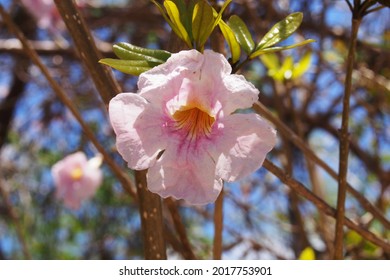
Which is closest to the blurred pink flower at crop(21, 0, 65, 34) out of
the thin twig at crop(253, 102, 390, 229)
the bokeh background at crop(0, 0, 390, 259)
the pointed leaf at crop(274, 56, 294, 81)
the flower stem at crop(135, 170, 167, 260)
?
the bokeh background at crop(0, 0, 390, 259)

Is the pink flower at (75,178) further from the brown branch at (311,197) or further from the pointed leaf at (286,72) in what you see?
the brown branch at (311,197)

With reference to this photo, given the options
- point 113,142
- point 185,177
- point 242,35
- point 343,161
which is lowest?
point 113,142

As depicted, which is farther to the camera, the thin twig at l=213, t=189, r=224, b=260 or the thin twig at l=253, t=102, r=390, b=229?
the thin twig at l=253, t=102, r=390, b=229

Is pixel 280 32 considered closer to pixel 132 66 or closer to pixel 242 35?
pixel 242 35

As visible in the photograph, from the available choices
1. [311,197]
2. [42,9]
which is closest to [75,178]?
[42,9]

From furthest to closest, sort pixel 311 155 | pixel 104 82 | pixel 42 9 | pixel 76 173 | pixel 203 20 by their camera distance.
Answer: pixel 42 9, pixel 76 173, pixel 311 155, pixel 104 82, pixel 203 20

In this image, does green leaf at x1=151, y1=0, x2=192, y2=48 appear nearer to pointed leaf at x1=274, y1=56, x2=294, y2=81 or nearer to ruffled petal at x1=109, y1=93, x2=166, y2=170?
ruffled petal at x1=109, y1=93, x2=166, y2=170
